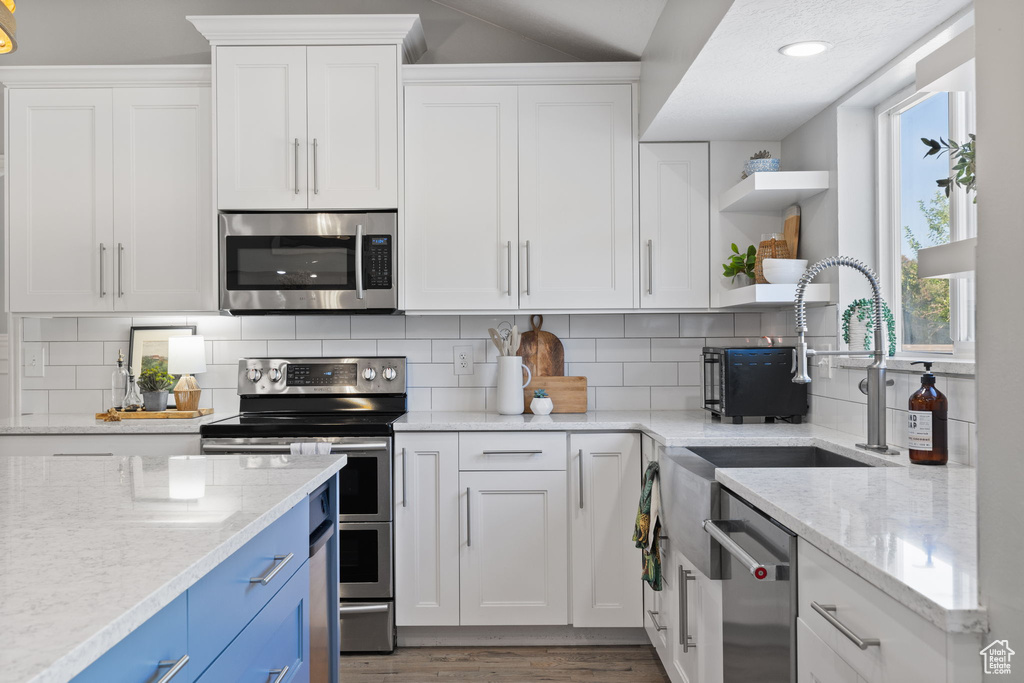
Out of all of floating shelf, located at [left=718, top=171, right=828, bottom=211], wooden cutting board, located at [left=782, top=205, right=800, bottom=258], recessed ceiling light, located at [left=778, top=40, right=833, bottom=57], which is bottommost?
wooden cutting board, located at [left=782, top=205, right=800, bottom=258]

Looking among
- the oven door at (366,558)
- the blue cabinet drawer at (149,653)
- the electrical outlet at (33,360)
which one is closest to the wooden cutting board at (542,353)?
the oven door at (366,558)

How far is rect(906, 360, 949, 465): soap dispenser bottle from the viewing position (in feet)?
5.81

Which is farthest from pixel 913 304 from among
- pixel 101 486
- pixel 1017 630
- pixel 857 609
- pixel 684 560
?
pixel 101 486

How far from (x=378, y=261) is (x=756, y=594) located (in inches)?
78.1

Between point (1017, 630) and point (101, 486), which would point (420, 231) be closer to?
point (101, 486)

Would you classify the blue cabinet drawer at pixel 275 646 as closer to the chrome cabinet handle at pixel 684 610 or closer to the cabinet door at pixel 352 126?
the chrome cabinet handle at pixel 684 610

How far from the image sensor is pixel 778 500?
4.57 feet

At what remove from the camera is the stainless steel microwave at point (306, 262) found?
9.74 ft

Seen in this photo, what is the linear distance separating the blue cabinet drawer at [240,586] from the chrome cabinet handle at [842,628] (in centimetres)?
97

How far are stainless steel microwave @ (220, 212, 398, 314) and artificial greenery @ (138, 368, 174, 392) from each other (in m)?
0.56

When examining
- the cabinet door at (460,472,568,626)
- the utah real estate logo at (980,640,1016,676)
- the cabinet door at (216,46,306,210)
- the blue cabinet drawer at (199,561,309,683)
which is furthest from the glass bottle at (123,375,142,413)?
the utah real estate logo at (980,640,1016,676)

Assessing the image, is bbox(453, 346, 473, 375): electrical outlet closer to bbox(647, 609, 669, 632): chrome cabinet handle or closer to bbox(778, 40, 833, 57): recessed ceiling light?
bbox(647, 609, 669, 632): chrome cabinet handle

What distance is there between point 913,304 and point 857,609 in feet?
5.04

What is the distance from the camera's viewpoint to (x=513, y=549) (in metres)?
2.83
